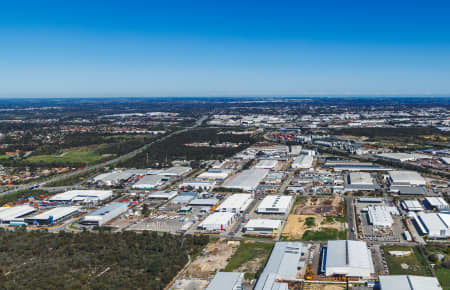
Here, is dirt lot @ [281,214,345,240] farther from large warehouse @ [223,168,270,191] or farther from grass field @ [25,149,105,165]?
grass field @ [25,149,105,165]

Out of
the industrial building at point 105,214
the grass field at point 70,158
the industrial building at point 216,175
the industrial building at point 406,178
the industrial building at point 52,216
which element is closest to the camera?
the industrial building at point 105,214

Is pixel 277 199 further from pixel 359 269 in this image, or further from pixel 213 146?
pixel 213 146

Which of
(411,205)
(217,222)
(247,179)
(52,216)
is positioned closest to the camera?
(217,222)

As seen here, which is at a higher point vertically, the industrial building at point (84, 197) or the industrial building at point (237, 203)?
the industrial building at point (237, 203)

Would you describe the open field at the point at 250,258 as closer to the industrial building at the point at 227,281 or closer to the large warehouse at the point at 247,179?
the industrial building at the point at 227,281

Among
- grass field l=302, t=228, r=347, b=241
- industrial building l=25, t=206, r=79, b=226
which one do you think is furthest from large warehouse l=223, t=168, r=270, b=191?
industrial building l=25, t=206, r=79, b=226

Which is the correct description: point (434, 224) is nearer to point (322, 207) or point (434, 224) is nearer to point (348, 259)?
point (322, 207)

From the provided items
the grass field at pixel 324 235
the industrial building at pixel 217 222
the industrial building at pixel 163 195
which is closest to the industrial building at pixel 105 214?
the industrial building at pixel 163 195

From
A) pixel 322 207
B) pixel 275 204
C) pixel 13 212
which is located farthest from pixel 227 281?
pixel 13 212
